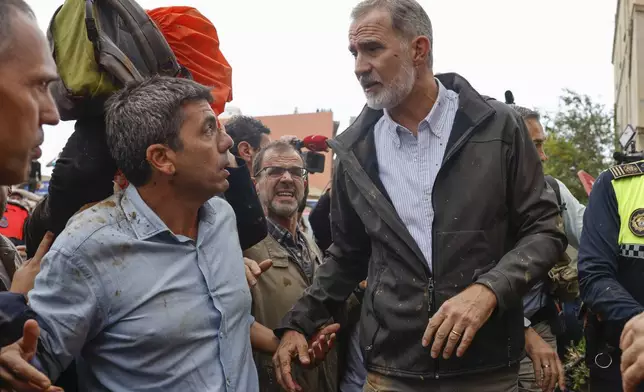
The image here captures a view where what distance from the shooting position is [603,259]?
342 centimetres

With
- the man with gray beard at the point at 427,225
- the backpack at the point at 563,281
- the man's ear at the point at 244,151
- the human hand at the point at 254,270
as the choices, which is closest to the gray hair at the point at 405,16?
the man with gray beard at the point at 427,225

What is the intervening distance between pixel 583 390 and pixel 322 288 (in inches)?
105

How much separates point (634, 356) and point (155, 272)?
154 cm

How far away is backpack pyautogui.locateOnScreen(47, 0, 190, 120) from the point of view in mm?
2705

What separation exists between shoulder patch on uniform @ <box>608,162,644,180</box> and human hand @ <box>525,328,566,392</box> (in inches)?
36.4

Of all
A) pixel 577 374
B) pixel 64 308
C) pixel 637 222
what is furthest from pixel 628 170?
pixel 64 308

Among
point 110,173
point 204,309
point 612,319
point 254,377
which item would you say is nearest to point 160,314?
point 204,309

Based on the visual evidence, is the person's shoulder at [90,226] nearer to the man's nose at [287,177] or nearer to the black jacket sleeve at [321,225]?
the man's nose at [287,177]

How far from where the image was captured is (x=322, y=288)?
3354mm

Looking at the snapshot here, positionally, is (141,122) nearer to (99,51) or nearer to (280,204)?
(99,51)

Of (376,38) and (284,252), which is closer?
(376,38)

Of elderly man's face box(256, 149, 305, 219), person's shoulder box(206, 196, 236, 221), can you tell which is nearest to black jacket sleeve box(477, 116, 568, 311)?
person's shoulder box(206, 196, 236, 221)

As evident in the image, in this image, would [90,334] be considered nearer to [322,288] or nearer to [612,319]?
[322,288]

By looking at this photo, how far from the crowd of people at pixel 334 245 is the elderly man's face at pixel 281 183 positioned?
89cm
